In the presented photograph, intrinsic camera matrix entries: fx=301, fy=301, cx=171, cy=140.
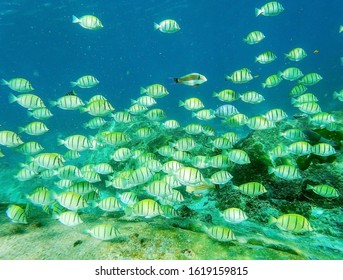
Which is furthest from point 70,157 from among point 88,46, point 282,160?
point 88,46

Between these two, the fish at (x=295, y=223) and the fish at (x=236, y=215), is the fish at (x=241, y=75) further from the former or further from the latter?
the fish at (x=295, y=223)

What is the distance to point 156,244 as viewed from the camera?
4.18 metres

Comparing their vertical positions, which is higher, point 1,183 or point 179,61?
point 179,61

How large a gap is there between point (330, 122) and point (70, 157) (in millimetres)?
6100

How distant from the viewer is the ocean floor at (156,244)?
4.02 metres

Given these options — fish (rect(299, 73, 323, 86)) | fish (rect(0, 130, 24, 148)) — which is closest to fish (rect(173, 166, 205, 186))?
fish (rect(0, 130, 24, 148))

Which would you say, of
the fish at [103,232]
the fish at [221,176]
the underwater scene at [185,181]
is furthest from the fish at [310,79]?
the fish at [103,232]

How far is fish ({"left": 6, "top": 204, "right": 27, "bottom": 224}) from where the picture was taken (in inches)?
197

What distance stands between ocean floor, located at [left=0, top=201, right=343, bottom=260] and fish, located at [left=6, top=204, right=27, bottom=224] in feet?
0.78

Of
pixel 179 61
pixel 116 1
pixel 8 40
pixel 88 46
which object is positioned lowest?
pixel 8 40

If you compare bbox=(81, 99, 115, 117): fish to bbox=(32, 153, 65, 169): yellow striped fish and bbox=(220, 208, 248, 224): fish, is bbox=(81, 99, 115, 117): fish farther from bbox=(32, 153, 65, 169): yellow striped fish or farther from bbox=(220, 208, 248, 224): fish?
bbox=(220, 208, 248, 224): fish

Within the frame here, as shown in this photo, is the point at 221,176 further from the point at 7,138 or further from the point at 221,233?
the point at 7,138
